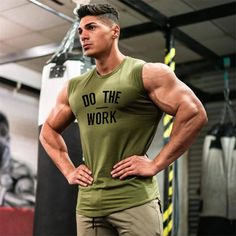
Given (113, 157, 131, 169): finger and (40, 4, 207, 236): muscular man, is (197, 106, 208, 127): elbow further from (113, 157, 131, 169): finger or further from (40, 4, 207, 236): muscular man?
(113, 157, 131, 169): finger

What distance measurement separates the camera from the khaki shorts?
81.0 inches

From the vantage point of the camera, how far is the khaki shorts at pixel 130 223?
206 centimetres

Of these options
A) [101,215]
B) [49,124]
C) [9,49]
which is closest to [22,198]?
[9,49]

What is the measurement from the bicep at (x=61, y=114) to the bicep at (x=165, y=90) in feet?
1.67

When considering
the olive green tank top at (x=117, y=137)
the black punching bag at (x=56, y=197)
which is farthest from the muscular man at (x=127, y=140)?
the black punching bag at (x=56, y=197)

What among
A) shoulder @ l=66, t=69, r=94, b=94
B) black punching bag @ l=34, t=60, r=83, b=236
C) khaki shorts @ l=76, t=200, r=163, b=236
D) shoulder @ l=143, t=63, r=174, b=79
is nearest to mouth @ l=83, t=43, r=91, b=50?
shoulder @ l=66, t=69, r=94, b=94

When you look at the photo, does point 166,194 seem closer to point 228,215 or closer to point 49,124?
point 228,215

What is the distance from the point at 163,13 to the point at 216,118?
307 cm

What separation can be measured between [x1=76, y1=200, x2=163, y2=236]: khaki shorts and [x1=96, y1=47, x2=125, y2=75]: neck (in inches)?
25.0

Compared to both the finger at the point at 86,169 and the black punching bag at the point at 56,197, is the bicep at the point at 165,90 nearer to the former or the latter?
the finger at the point at 86,169

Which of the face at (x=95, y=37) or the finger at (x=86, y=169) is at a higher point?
the face at (x=95, y=37)

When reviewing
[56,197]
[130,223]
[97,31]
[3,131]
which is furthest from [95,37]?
[3,131]

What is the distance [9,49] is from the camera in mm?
5887

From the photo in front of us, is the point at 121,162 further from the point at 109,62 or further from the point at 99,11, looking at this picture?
the point at 99,11
